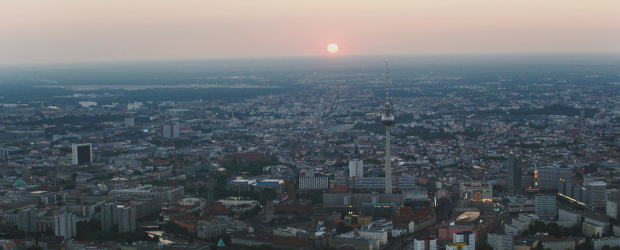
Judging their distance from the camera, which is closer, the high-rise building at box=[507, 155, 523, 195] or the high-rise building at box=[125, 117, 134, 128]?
the high-rise building at box=[507, 155, 523, 195]

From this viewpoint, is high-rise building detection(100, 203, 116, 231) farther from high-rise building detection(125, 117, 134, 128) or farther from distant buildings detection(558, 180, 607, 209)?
high-rise building detection(125, 117, 134, 128)

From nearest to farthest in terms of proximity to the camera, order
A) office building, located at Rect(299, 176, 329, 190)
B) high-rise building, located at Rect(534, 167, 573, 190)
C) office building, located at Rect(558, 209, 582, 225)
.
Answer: office building, located at Rect(558, 209, 582, 225) < high-rise building, located at Rect(534, 167, 573, 190) < office building, located at Rect(299, 176, 329, 190)

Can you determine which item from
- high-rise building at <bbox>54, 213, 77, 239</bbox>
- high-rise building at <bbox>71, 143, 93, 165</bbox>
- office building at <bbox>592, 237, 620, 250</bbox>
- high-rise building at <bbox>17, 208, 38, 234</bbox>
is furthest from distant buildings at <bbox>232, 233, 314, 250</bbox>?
high-rise building at <bbox>71, 143, 93, 165</bbox>

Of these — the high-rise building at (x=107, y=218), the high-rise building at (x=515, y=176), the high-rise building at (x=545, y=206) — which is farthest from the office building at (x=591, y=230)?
the high-rise building at (x=107, y=218)

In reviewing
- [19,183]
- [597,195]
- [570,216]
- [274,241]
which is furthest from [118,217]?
[597,195]

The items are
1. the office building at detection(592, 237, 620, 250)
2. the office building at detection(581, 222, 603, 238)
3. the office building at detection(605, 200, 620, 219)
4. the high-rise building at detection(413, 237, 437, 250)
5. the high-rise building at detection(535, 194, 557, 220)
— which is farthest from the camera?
the high-rise building at detection(535, 194, 557, 220)

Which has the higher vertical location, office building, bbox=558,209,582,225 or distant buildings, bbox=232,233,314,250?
office building, bbox=558,209,582,225

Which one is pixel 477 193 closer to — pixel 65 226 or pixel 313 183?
pixel 313 183
